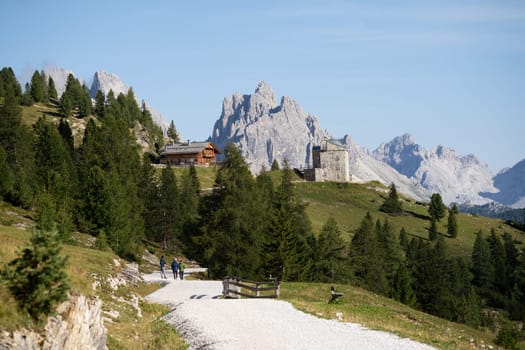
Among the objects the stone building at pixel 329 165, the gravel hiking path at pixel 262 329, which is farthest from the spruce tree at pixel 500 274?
the gravel hiking path at pixel 262 329

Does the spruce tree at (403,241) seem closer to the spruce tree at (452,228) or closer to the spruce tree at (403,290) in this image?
the spruce tree at (452,228)

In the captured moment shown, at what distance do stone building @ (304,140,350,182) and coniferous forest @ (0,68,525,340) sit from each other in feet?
80.5

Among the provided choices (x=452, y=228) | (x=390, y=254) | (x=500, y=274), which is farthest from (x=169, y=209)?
(x=500, y=274)

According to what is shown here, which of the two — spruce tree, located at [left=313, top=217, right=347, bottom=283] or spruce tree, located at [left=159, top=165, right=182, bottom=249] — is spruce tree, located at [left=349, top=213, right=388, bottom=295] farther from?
spruce tree, located at [left=159, top=165, right=182, bottom=249]

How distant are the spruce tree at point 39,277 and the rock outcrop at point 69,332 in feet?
1.74

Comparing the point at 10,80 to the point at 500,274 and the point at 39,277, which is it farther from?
the point at 39,277

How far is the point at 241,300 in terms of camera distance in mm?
37219

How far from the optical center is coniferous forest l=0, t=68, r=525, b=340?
192ft

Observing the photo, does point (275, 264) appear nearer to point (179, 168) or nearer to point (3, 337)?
point (3, 337)

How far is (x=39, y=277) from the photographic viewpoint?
16.8 metres

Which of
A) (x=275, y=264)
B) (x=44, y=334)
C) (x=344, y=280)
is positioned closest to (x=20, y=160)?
(x=275, y=264)

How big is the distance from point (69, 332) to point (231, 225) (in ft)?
131

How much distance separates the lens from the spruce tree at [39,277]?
54.9 ft

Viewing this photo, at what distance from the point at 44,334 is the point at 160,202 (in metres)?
76.6
